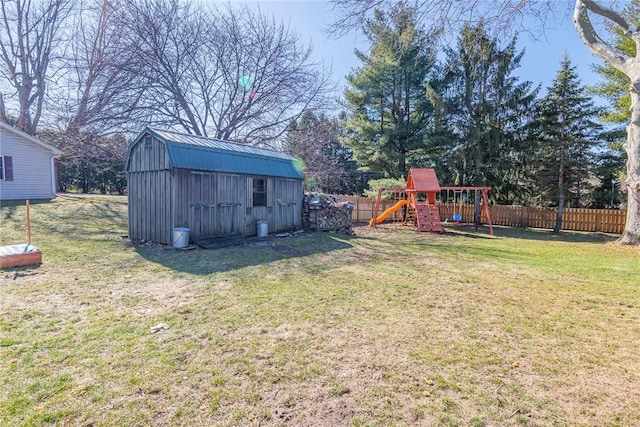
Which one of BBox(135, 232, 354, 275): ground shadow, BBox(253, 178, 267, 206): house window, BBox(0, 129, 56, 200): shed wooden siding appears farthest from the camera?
BBox(0, 129, 56, 200): shed wooden siding

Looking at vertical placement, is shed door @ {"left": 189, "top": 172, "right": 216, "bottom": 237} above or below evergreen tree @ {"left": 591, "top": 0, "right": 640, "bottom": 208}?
below

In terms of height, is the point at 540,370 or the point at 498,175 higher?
the point at 498,175

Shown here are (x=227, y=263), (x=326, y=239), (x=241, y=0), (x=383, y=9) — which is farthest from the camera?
(x=241, y=0)

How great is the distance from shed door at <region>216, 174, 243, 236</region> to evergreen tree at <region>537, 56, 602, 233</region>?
1389 cm

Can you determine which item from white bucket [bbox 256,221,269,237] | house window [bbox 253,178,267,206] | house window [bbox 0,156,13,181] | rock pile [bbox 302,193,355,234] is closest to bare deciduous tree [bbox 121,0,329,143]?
rock pile [bbox 302,193,355,234]

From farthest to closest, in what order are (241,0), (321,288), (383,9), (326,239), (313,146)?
(313,146), (241,0), (326,239), (383,9), (321,288)

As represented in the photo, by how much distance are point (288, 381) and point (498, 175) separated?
1735cm

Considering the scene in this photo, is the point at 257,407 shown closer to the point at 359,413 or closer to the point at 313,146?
the point at 359,413

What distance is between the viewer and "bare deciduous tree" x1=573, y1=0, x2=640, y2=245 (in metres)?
8.85

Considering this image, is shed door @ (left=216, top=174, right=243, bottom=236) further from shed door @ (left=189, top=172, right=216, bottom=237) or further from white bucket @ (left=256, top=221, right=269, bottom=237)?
white bucket @ (left=256, top=221, right=269, bottom=237)

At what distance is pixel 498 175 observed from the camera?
1650 centimetres

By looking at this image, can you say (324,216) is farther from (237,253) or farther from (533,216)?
(533,216)

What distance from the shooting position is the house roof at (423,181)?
43.0ft

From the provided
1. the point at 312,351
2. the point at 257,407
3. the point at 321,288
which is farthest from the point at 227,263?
the point at 257,407
